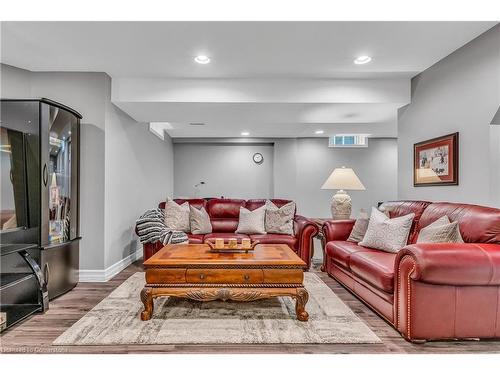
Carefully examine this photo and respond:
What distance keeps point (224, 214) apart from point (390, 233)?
94.3 inches

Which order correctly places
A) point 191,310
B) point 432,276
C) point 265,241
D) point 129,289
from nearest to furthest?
point 432,276 < point 191,310 < point 129,289 < point 265,241

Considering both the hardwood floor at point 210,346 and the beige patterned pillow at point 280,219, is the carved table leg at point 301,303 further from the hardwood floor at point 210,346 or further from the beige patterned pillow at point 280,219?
the beige patterned pillow at point 280,219

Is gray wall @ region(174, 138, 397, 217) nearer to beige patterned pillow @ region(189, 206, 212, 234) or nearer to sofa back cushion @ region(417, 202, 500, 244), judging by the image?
beige patterned pillow @ region(189, 206, 212, 234)

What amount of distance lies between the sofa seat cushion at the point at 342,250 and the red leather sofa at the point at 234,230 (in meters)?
0.34

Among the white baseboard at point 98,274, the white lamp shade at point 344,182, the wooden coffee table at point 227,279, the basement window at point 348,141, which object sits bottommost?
the white baseboard at point 98,274

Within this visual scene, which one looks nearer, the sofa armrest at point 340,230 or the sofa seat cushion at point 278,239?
the sofa armrest at point 340,230

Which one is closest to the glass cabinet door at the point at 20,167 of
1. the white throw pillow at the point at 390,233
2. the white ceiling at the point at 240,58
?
the white ceiling at the point at 240,58

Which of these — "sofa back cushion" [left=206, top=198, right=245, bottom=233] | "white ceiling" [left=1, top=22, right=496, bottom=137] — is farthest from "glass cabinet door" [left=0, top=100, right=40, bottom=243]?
"sofa back cushion" [left=206, top=198, right=245, bottom=233]

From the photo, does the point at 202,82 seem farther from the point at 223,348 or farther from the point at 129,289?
the point at 223,348

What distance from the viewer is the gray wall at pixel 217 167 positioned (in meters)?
6.93

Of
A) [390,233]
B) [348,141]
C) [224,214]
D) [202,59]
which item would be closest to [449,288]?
[390,233]

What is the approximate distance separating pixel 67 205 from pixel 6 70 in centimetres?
166
